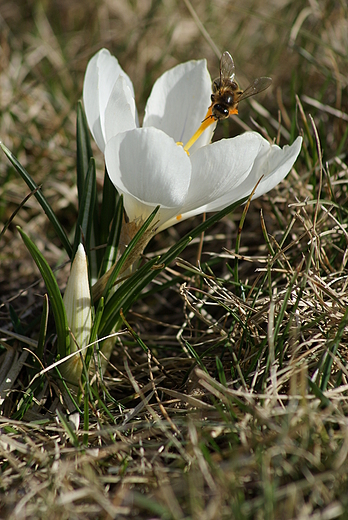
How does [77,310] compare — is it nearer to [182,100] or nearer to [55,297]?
[55,297]

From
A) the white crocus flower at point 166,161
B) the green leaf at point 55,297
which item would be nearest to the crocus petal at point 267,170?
the white crocus flower at point 166,161

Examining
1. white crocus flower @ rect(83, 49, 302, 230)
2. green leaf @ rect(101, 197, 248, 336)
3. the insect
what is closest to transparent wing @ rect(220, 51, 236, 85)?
the insect

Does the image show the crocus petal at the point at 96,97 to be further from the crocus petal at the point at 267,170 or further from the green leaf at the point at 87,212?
the crocus petal at the point at 267,170

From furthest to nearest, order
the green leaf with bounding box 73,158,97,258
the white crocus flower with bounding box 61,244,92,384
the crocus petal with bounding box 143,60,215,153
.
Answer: the crocus petal with bounding box 143,60,215,153, the green leaf with bounding box 73,158,97,258, the white crocus flower with bounding box 61,244,92,384

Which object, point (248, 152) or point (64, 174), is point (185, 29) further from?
point (248, 152)

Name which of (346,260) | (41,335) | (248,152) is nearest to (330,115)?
(346,260)

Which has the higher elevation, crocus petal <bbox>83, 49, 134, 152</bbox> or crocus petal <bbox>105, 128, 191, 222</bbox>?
crocus petal <bbox>83, 49, 134, 152</bbox>

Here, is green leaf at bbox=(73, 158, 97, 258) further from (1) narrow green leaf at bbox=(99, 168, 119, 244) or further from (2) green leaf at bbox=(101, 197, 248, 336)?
(2) green leaf at bbox=(101, 197, 248, 336)

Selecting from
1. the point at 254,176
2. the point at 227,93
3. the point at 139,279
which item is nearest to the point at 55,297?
the point at 139,279
